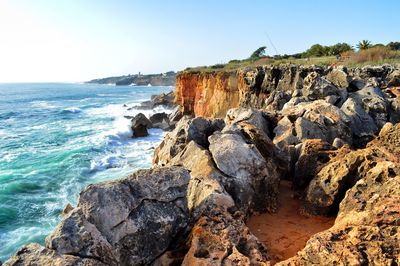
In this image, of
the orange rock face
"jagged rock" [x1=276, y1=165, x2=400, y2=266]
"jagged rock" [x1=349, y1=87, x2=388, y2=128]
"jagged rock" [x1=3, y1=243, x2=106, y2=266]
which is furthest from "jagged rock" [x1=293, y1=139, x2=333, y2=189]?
the orange rock face

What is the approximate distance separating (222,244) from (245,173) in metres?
2.69

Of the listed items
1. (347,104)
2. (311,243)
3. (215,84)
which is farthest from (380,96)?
(215,84)

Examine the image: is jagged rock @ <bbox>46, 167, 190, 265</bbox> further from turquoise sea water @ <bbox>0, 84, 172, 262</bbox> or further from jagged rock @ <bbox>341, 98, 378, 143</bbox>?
jagged rock @ <bbox>341, 98, 378, 143</bbox>

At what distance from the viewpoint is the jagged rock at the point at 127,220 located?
4.54 m

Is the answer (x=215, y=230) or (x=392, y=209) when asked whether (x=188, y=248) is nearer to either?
(x=215, y=230)

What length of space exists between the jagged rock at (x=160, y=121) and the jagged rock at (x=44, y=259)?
30752 mm

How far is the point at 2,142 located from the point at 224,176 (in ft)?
91.4

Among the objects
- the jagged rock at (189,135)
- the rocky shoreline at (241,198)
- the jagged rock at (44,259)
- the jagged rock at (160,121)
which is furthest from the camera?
the jagged rock at (160,121)

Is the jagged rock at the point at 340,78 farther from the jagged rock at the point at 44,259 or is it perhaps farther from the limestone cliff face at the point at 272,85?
the jagged rock at the point at 44,259

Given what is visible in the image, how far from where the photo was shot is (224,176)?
742cm

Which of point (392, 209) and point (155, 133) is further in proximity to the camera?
point (155, 133)

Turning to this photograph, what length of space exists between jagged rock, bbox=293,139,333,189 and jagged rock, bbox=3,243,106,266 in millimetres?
5934

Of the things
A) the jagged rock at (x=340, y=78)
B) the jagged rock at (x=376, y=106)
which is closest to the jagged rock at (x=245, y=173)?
the jagged rock at (x=376, y=106)

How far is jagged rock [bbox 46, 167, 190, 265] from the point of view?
14.9 ft
